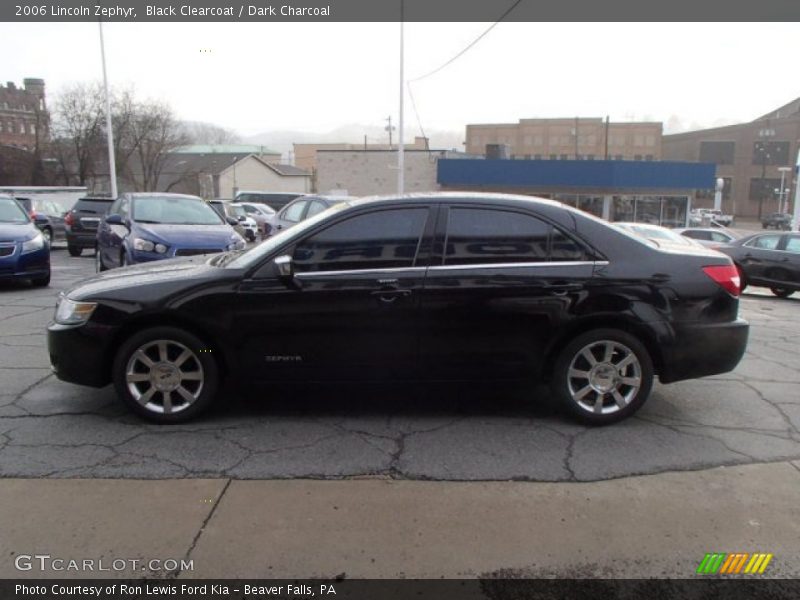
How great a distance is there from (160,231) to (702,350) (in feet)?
23.8

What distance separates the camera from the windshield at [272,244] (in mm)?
4305

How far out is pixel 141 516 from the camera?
123 inches

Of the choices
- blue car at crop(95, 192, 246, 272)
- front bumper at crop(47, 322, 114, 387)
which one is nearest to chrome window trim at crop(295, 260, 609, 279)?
front bumper at crop(47, 322, 114, 387)

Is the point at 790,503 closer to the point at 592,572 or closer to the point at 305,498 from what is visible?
the point at 592,572

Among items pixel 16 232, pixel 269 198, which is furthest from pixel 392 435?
pixel 269 198

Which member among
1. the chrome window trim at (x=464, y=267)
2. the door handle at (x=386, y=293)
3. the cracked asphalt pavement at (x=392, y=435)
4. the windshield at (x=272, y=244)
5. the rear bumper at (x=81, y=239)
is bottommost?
the cracked asphalt pavement at (x=392, y=435)

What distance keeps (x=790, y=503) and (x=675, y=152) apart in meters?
105

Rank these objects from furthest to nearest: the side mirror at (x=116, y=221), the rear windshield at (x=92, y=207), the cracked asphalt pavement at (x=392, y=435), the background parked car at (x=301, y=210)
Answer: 1. the rear windshield at (x=92, y=207)
2. the background parked car at (x=301, y=210)
3. the side mirror at (x=116, y=221)
4. the cracked asphalt pavement at (x=392, y=435)

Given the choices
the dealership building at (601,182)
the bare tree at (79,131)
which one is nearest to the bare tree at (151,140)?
the bare tree at (79,131)

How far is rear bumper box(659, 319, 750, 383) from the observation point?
433cm

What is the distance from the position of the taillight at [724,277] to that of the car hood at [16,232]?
9.79 metres

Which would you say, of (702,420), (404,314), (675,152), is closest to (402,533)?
(404,314)

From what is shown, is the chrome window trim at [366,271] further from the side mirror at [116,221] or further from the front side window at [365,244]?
the side mirror at [116,221]

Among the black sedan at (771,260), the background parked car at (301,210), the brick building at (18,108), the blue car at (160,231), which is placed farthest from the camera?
the brick building at (18,108)
